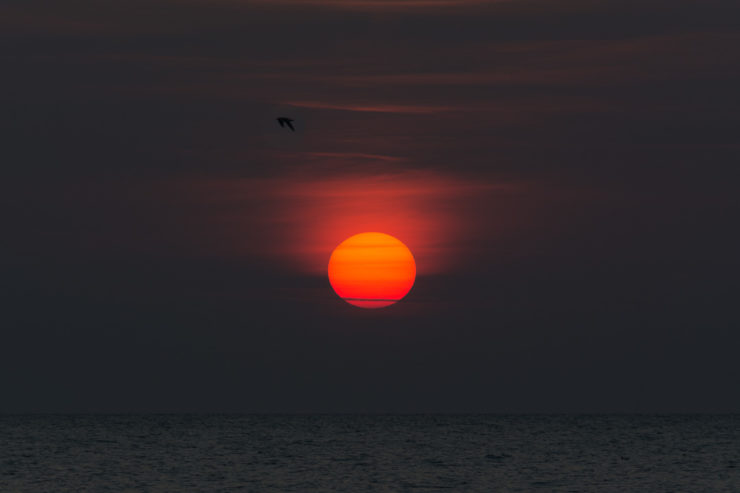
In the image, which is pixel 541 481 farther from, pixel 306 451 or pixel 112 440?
pixel 112 440

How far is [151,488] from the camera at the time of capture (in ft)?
267

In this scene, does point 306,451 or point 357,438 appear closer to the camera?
point 306,451

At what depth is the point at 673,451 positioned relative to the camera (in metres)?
136

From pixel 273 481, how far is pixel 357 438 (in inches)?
2999

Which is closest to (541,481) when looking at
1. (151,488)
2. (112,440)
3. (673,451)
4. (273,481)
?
(273,481)

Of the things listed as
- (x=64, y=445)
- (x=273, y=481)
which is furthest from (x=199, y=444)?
(x=273, y=481)

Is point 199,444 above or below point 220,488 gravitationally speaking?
above

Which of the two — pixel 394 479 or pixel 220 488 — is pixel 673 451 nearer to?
pixel 394 479

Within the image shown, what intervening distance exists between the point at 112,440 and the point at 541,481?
91431mm

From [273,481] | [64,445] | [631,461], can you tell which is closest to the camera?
[273,481]

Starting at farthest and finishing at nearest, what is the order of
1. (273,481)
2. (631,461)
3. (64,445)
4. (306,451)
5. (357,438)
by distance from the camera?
(357,438) < (64,445) < (306,451) < (631,461) < (273,481)

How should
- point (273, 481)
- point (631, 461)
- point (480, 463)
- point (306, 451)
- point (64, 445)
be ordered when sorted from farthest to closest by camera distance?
point (64, 445) < point (306, 451) < point (631, 461) < point (480, 463) < point (273, 481)

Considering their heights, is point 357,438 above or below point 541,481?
above

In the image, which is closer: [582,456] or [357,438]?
[582,456]
